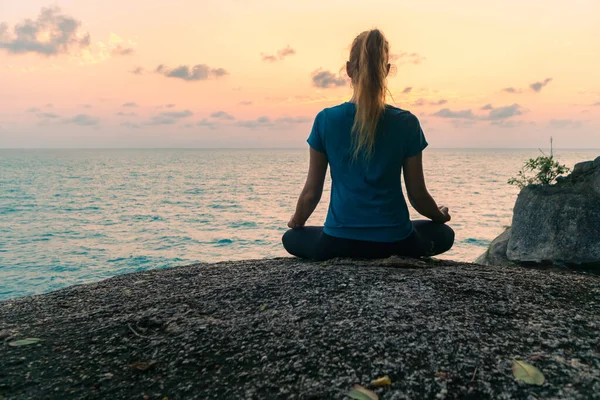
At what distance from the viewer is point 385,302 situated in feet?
12.4

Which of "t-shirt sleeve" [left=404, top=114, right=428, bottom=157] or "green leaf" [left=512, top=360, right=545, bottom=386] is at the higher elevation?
"t-shirt sleeve" [left=404, top=114, right=428, bottom=157]

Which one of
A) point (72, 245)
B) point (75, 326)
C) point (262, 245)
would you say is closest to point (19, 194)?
point (72, 245)

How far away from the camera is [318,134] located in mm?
4922

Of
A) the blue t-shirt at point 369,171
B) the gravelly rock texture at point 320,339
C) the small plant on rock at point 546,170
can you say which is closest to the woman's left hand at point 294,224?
the blue t-shirt at point 369,171

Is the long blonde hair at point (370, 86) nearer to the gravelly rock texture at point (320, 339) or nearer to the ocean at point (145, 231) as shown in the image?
the gravelly rock texture at point (320, 339)

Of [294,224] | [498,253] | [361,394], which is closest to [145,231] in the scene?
[498,253]

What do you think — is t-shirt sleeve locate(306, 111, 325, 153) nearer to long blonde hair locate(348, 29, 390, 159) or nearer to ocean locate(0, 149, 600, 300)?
long blonde hair locate(348, 29, 390, 159)

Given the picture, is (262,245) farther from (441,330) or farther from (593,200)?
(441,330)

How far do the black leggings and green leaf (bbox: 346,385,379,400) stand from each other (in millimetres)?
2553

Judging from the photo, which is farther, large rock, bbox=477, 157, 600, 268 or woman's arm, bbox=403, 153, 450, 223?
large rock, bbox=477, 157, 600, 268

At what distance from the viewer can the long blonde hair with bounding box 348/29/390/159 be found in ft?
15.0

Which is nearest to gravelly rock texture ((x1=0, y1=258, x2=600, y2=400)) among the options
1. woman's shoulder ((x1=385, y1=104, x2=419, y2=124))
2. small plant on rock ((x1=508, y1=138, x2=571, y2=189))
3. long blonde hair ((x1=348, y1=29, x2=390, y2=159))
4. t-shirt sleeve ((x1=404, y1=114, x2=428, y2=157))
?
Result: t-shirt sleeve ((x1=404, y1=114, x2=428, y2=157))

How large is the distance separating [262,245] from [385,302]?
15900 millimetres

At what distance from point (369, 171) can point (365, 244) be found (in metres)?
0.84
